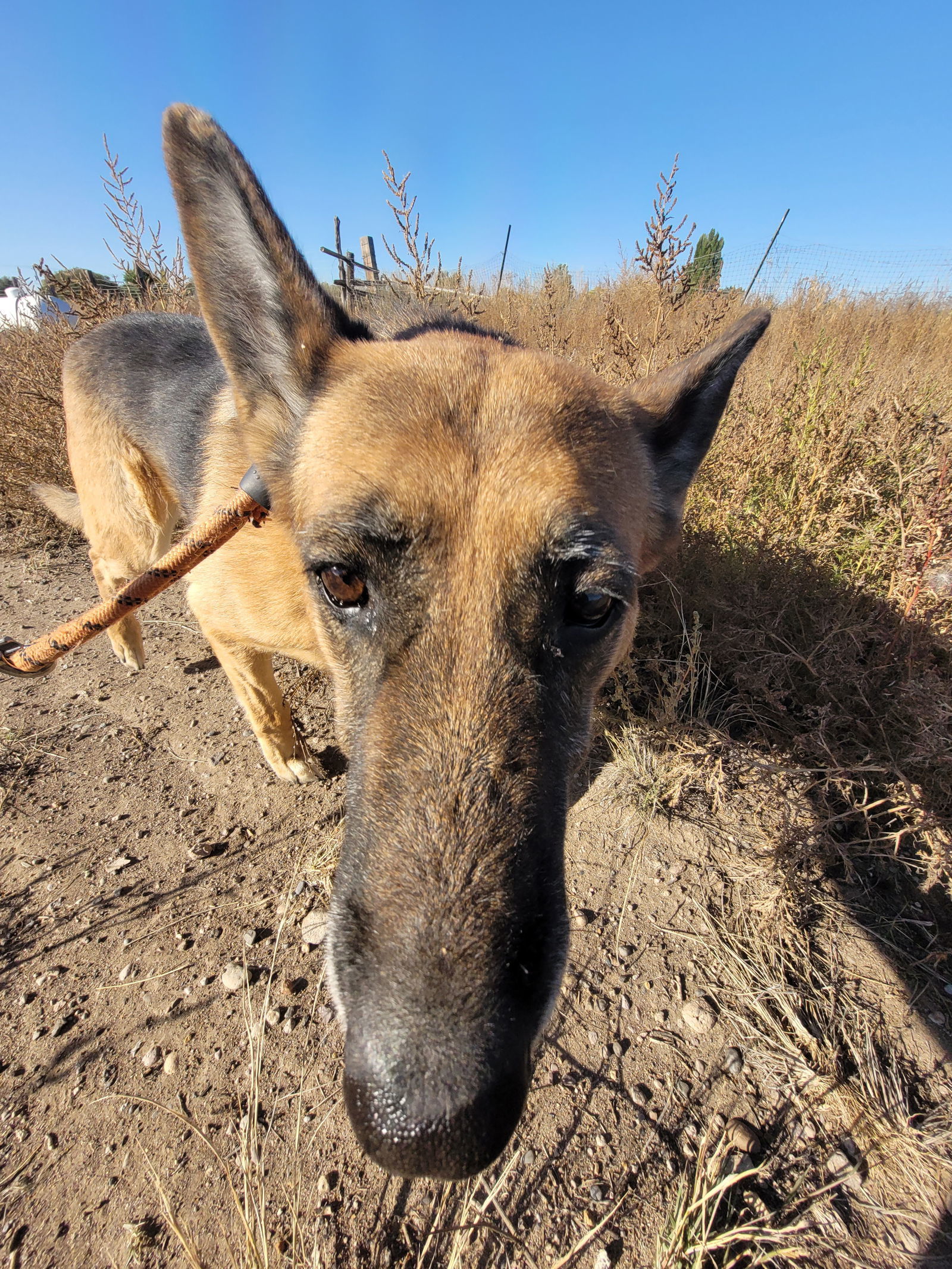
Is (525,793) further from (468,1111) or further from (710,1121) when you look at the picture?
(710,1121)

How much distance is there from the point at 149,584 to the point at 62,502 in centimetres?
389

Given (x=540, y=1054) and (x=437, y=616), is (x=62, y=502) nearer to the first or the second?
(x=437, y=616)

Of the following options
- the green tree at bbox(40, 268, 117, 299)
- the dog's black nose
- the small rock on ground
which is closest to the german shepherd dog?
the dog's black nose

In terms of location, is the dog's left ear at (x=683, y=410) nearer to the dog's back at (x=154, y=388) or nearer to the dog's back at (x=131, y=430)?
the dog's back at (x=154, y=388)

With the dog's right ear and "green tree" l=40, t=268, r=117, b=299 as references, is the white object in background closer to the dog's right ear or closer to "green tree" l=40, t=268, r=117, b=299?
"green tree" l=40, t=268, r=117, b=299

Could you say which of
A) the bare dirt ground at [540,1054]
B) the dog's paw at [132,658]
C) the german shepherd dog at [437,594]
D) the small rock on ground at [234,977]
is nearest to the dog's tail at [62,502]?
the dog's paw at [132,658]

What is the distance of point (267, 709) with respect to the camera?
3084 millimetres

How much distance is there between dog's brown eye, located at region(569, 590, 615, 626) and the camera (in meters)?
1.65

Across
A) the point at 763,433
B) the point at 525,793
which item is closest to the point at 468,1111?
the point at 525,793

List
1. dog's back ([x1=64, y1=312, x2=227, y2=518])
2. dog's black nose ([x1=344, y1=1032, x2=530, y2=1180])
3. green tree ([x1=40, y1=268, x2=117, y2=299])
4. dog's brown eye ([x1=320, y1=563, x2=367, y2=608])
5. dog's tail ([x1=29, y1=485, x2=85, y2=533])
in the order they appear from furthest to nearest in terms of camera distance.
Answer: green tree ([x1=40, y1=268, x2=117, y2=299])
dog's tail ([x1=29, y1=485, x2=85, y2=533])
dog's back ([x1=64, y1=312, x2=227, y2=518])
dog's brown eye ([x1=320, y1=563, x2=367, y2=608])
dog's black nose ([x1=344, y1=1032, x2=530, y2=1180])

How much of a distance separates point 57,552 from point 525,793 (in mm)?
6830

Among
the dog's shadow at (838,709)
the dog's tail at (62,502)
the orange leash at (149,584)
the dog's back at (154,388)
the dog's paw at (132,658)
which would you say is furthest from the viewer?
the dog's tail at (62,502)

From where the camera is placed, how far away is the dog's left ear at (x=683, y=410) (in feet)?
7.53

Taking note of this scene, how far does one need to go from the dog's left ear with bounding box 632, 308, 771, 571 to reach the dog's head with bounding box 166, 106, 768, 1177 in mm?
53
